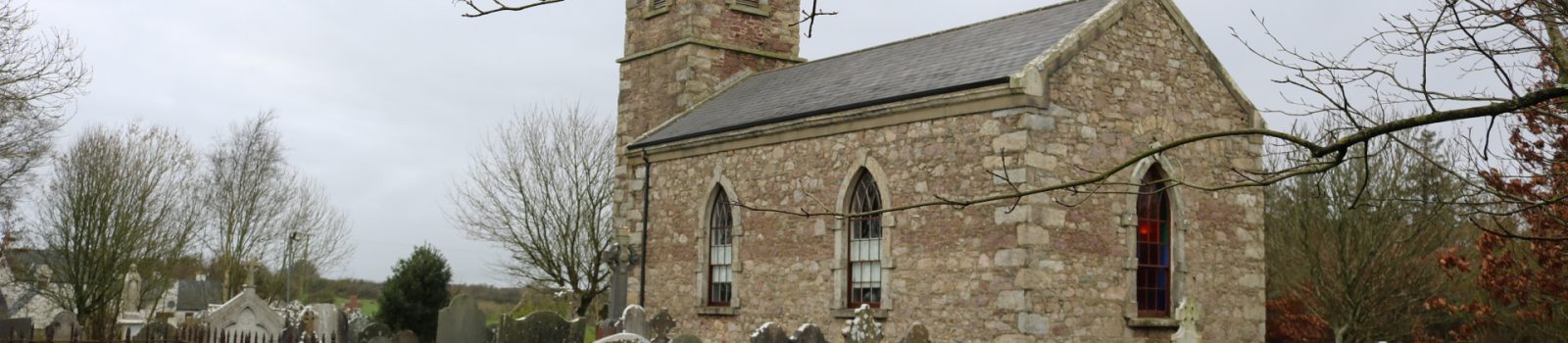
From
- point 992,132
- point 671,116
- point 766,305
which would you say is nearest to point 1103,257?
point 992,132

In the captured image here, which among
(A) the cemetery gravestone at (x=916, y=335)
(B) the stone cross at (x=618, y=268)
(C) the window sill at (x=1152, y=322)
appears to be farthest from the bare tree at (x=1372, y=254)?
(A) the cemetery gravestone at (x=916, y=335)

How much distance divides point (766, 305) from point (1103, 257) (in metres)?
5.20

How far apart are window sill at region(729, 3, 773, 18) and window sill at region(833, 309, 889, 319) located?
348 inches

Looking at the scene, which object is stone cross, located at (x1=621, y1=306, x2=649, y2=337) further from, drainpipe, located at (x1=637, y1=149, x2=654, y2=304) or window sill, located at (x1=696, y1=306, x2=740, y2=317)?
drainpipe, located at (x1=637, y1=149, x2=654, y2=304)

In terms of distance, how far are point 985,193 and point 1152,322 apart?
2.78 metres

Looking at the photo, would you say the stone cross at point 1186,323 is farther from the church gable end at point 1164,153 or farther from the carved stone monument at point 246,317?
the carved stone monument at point 246,317

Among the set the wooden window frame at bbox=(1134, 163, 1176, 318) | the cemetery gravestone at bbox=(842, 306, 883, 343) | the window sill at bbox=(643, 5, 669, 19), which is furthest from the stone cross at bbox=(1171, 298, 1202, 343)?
the window sill at bbox=(643, 5, 669, 19)

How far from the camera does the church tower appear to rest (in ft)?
83.1

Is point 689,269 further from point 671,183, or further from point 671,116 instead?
point 671,116

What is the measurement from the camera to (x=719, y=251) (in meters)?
21.6

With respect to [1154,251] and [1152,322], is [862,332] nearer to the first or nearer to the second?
[1152,322]

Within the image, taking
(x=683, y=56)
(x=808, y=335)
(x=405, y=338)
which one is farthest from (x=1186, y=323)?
(x=683, y=56)

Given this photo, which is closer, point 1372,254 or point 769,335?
point 769,335

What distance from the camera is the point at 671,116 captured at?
25.3m
